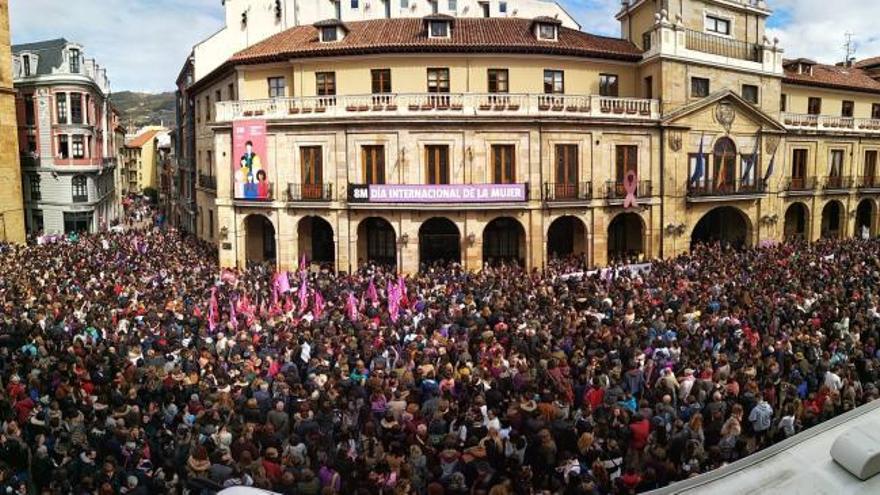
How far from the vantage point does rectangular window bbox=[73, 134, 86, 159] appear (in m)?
47.7

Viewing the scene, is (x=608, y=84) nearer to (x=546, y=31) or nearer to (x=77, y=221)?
(x=546, y=31)

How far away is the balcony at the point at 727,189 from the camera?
103ft

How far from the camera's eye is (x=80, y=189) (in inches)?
1891

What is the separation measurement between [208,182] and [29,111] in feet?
70.6

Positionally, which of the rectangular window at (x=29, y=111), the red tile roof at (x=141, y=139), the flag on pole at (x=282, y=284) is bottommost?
the flag on pole at (x=282, y=284)

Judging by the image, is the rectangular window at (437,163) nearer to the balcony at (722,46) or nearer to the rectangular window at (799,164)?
the balcony at (722,46)

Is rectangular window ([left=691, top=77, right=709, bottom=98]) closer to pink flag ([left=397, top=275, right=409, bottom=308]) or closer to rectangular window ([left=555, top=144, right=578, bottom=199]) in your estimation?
rectangular window ([left=555, top=144, right=578, bottom=199])

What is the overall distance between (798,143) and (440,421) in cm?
3521

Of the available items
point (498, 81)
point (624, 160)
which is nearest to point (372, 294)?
point (498, 81)

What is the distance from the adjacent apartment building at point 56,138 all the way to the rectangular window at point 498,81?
3543 centimetres

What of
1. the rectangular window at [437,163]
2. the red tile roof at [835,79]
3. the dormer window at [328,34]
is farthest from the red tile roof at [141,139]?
the red tile roof at [835,79]

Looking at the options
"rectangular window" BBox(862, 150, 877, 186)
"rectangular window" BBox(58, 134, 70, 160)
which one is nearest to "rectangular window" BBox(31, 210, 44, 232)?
"rectangular window" BBox(58, 134, 70, 160)

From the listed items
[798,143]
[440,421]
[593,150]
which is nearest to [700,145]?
[593,150]

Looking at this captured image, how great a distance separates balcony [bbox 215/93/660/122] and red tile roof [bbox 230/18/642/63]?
281cm
